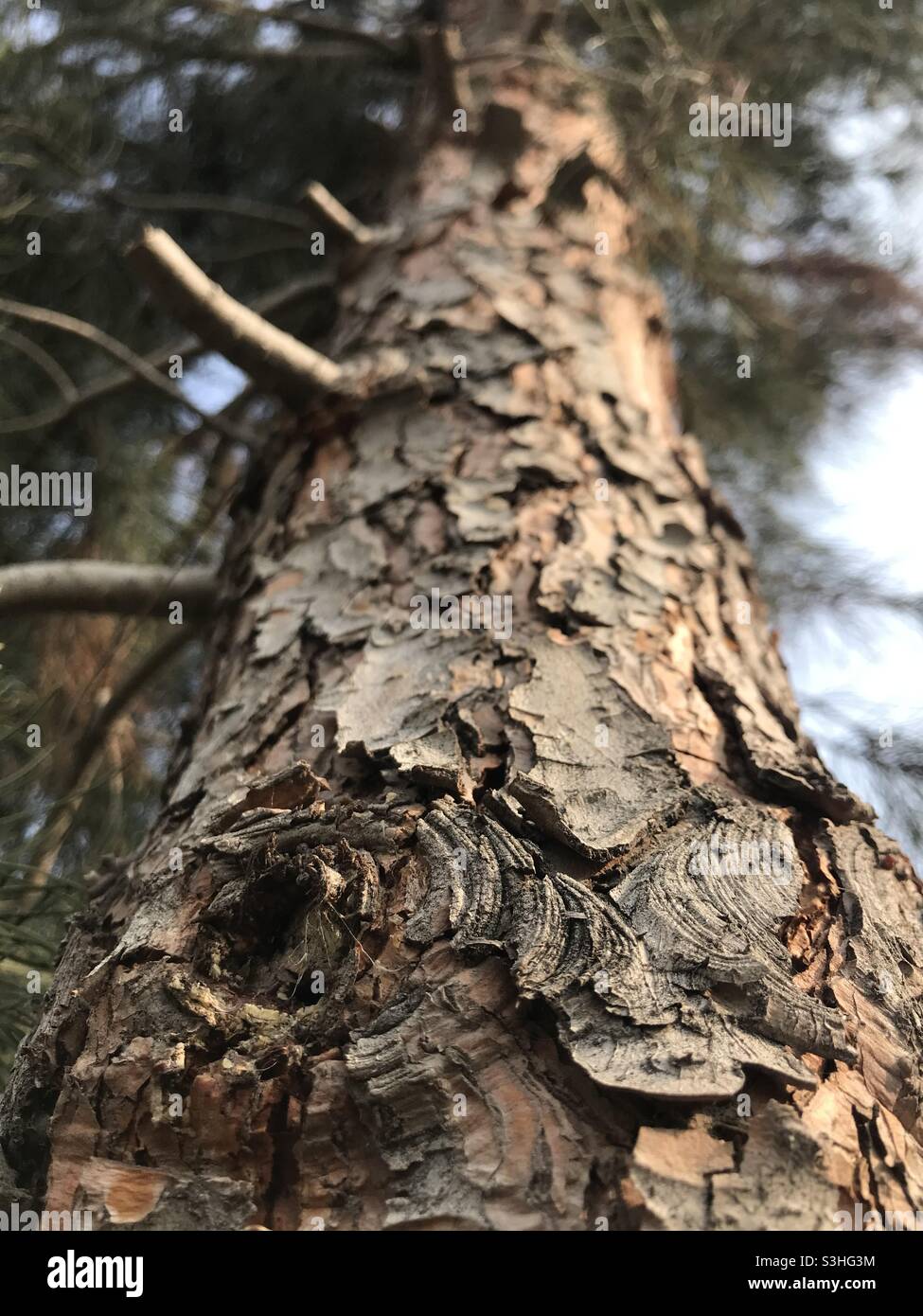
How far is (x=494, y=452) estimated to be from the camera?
1.62m

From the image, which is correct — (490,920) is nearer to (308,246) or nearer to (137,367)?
(137,367)

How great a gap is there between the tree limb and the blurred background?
239 mm

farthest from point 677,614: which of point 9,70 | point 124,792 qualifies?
point 9,70

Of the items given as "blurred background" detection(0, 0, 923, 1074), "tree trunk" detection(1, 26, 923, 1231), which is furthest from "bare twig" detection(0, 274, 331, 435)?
"tree trunk" detection(1, 26, 923, 1231)

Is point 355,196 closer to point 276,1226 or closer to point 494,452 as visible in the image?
point 494,452

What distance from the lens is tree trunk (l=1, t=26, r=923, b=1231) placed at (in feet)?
2.63

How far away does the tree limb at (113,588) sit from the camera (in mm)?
1682

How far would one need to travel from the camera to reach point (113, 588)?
69.8 inches

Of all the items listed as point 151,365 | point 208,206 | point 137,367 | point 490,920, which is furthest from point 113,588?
point 208,206

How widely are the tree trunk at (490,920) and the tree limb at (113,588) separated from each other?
214 millimetres

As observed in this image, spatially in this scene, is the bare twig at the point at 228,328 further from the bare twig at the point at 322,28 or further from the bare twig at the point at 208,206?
the bare twig at the point at 322,28

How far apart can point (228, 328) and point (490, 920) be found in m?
1.11
